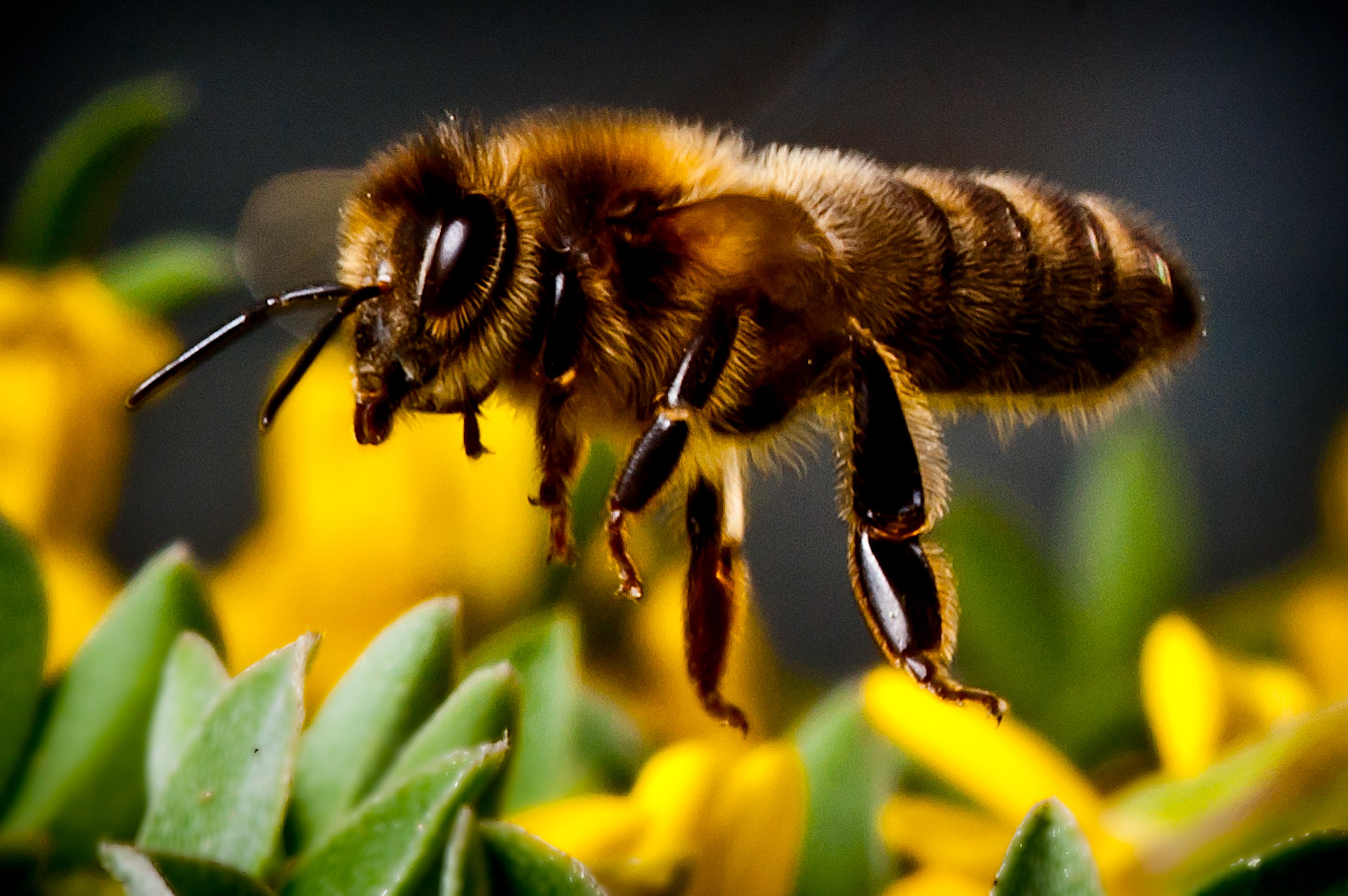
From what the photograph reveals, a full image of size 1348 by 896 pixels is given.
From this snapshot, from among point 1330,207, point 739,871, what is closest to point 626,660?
point 739,871

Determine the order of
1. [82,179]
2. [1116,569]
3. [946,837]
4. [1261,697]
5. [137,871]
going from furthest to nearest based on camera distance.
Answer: [1116,569]
[82,179]
[1261,697]
[946,837]
[137,871]

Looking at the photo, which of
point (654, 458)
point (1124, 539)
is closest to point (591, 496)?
point (654, 458)

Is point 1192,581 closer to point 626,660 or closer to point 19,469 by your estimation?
point 626,660

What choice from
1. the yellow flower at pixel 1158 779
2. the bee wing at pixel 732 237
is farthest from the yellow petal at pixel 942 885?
the bee wing at pixel 732 237

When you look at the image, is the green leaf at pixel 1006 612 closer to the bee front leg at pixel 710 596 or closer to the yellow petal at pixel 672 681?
the yellow petal at pixel 672 681

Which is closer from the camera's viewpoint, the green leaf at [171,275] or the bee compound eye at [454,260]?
the bee compound eye at [454,260]

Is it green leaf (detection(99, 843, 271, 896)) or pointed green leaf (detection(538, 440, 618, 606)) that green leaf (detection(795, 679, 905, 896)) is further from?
green leaf (detection(99, 843, 271, 896))

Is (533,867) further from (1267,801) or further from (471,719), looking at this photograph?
(1267,801)
